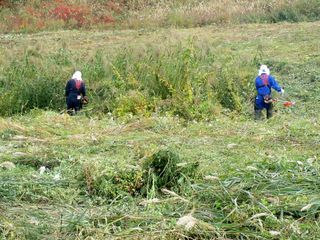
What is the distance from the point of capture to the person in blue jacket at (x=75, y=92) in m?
13.1

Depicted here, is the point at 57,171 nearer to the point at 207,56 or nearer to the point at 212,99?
the point at 212,99

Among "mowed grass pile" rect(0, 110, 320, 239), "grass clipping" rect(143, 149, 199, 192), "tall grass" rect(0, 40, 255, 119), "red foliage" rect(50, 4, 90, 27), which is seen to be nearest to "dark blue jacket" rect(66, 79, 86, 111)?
"tall grass" rect(0, 40, 255, 119)

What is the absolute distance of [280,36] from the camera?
784 inches

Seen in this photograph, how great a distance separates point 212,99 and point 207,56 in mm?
3639

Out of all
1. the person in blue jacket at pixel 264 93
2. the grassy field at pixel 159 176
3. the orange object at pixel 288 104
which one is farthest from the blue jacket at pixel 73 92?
the orange object at pixel 288 104

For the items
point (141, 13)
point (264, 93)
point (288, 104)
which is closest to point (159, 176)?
point (264, 93)

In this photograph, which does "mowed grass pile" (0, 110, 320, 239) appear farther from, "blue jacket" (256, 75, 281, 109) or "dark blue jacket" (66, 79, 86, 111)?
"dark blue jacket" (66, 79, 86, 111)

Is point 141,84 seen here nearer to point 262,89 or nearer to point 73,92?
point 73,92

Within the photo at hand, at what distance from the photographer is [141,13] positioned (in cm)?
2734

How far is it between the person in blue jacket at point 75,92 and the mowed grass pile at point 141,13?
12.0 metres

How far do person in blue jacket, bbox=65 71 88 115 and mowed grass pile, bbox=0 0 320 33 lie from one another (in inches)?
471

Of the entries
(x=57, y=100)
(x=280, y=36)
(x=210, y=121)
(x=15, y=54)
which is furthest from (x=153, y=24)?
(x=210, y=121)

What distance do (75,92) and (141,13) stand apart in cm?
1484

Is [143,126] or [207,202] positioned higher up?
[207,202]
